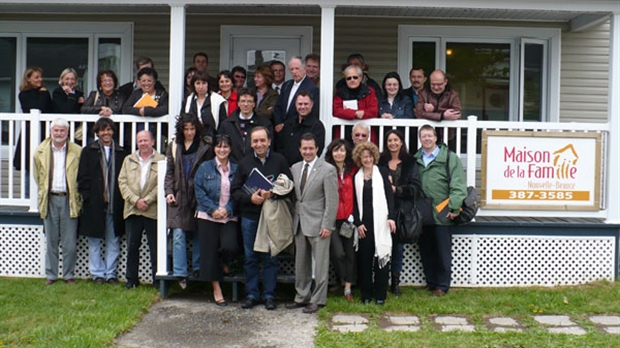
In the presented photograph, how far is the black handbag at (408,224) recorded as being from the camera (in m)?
7.50

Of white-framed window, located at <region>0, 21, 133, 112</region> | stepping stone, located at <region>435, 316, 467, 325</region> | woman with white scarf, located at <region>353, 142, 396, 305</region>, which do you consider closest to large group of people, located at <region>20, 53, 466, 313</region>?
woman with white scarf, located at <region>353, 142, 396, 305</region>

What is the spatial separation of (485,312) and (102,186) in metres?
4.11

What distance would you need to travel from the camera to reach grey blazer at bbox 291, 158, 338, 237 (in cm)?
708

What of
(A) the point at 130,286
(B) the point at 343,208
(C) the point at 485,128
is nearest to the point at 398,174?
(B) the point at 343,208

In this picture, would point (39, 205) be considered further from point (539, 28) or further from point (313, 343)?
point (539, 28)

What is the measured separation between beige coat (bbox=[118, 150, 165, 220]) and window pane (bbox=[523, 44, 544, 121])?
5.54 metres

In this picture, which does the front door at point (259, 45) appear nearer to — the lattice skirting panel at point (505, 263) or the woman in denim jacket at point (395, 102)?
the woman in denim jacket at point (395, 102)

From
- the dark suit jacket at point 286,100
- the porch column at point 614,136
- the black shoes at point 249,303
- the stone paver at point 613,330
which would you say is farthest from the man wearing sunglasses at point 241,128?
the porch column at point 614,136

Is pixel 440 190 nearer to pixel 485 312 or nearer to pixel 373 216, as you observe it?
pixel 373 216

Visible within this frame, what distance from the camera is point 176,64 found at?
8227 millimetres

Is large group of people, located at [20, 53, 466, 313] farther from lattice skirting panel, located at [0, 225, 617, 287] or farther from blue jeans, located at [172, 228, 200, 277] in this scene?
lattice skirting panel, located at [0, 225, 617, 287]

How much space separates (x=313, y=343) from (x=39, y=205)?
11.7ft

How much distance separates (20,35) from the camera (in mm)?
10586

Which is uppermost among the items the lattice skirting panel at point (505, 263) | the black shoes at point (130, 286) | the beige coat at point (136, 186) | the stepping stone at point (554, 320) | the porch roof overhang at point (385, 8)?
the porch roof overhang at point (385, 8)
